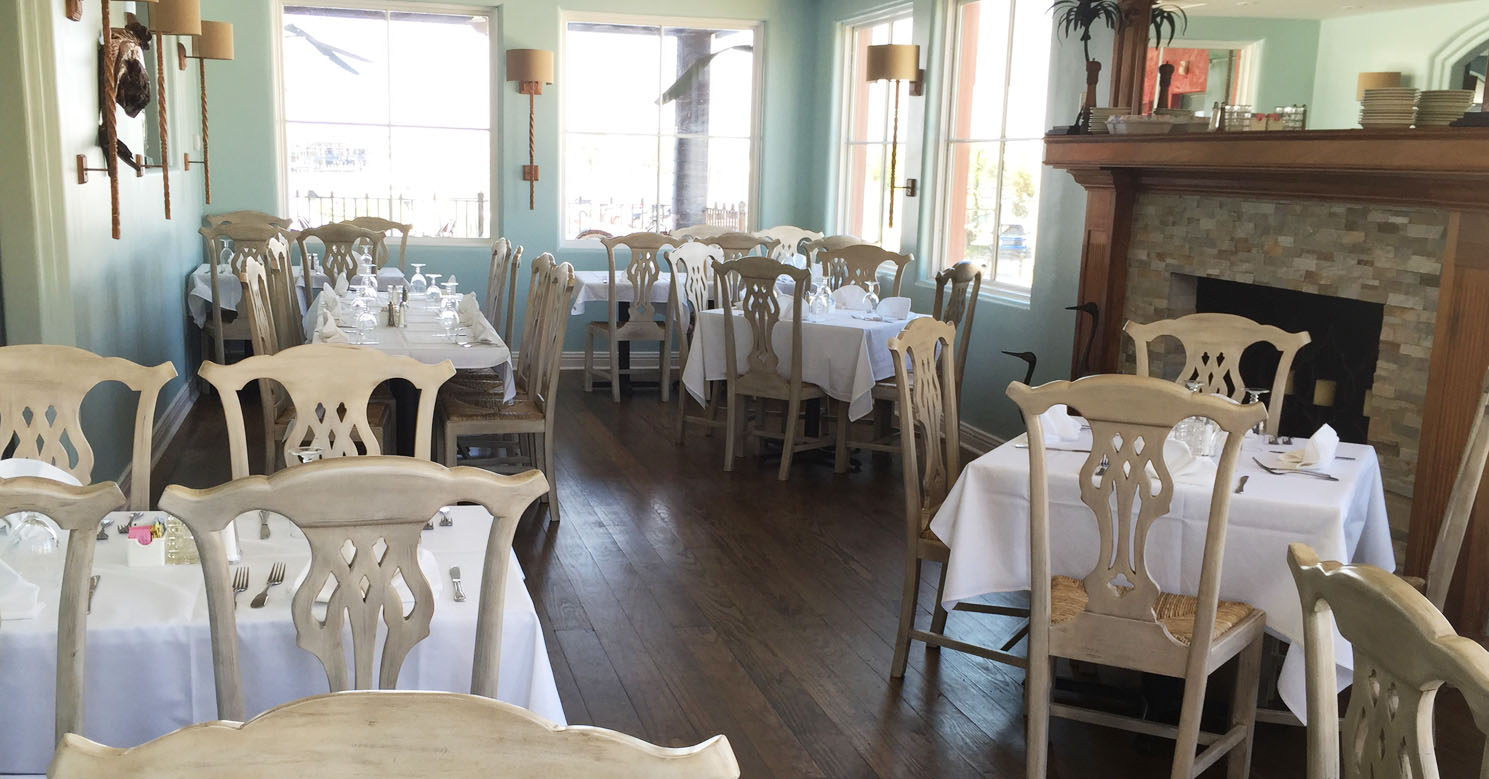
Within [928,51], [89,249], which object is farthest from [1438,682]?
[928,51]

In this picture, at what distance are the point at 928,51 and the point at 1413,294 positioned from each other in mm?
3712

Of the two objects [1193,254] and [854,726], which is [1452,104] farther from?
[854,726]

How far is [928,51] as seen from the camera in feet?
23.0

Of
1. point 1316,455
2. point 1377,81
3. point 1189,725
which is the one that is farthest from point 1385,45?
point 1189,725

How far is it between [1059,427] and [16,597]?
2.41 meters

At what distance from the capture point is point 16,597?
1836mm

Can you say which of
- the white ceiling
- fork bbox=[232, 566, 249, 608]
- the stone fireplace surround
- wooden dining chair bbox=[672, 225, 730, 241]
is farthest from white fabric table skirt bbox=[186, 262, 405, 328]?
fork bbox=[232, 566, 249, 608]

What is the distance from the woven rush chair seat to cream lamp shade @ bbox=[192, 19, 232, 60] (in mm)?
6046

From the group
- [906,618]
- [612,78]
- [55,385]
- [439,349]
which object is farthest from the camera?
[612,78]

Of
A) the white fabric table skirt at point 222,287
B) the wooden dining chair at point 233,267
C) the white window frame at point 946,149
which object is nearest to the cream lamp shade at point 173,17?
the wooden dining chair at point 233,267

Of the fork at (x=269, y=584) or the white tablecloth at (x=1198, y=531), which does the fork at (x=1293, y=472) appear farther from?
the fork at (x=269, y=584)

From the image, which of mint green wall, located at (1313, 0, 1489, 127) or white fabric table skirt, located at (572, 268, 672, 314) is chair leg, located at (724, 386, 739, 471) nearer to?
white fabric table skirt, located at (572, 268, 672, 314)

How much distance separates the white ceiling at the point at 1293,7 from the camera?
3830 millimetres

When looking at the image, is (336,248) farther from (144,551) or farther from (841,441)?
(144,551)
